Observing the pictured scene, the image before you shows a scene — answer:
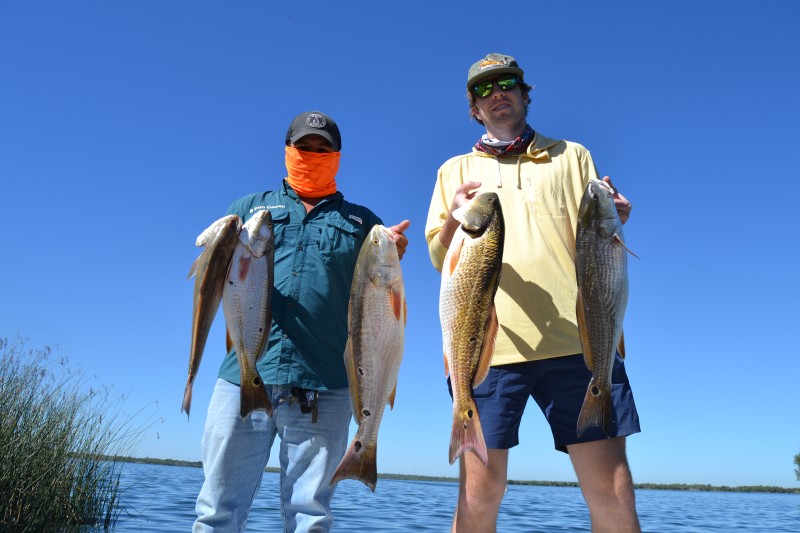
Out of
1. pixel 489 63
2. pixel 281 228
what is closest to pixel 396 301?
pixel 281 228

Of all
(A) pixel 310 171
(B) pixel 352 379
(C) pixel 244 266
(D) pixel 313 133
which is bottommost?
(B) pixel 352 379

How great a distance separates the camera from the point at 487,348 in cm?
379

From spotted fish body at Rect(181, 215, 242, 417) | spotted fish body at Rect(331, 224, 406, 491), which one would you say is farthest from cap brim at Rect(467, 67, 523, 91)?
spotted fish body at Rect(181, 215, 242, 417)

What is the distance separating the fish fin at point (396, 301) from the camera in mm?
3922

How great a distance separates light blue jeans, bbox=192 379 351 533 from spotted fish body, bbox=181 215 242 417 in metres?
0.42

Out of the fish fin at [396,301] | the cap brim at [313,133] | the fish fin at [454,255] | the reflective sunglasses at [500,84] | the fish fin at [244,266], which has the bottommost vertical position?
the fish fin at [396,301]

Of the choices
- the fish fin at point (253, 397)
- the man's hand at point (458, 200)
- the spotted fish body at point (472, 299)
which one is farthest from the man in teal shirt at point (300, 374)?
the spotted fish body at point (472, 299)

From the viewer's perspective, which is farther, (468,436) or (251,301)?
(251,301)

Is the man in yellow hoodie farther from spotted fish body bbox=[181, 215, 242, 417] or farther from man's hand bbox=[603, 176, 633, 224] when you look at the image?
spotted fish body bbox=[181, 215, 242, 417]

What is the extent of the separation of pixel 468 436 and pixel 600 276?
123 cm

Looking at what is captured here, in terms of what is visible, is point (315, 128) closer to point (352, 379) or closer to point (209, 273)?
point (209, 273)

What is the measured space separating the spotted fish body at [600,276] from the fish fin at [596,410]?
85mm

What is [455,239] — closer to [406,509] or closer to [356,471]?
[356,471]

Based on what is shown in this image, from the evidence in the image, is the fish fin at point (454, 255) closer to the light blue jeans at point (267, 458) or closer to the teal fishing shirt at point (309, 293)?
the teal fishing shirt at point (309, 293)
